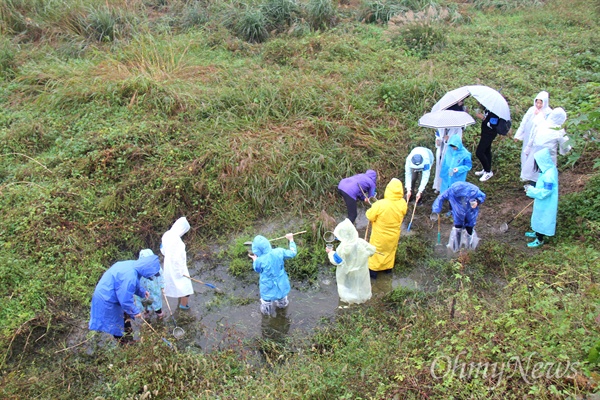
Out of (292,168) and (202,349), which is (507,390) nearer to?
(202,349)

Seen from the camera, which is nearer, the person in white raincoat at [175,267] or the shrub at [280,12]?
the person in white raincoat at [175,267]

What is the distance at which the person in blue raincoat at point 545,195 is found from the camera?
6543 millimetres

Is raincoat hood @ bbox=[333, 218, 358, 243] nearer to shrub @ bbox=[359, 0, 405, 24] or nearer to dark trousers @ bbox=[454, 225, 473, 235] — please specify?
dark trousers @ bbox=[454, 225, 473, 235]

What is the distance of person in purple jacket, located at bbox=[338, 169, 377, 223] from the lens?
22.9 feet

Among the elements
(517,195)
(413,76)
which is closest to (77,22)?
(413,76)

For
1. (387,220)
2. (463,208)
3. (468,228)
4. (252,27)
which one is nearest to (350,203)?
(387,220)

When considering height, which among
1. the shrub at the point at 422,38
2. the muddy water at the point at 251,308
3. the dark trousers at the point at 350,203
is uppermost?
the shrub at the point at 422,38

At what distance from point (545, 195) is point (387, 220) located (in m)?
2.14

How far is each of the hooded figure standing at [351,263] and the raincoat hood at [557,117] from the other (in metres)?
3.44

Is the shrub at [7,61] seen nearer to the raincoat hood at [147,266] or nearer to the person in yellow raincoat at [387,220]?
the raincoat hood at [147,266]

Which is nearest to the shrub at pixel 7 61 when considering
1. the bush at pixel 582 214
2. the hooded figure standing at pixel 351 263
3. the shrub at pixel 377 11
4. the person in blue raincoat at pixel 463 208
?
the shrub at pixel 377 11

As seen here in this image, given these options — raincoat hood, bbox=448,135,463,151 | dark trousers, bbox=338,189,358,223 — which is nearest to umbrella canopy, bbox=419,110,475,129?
raincoat hood, bbox=448,135,463,151

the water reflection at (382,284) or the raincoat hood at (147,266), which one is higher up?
the raincoat hood at (147,266)

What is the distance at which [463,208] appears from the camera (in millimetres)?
6633
